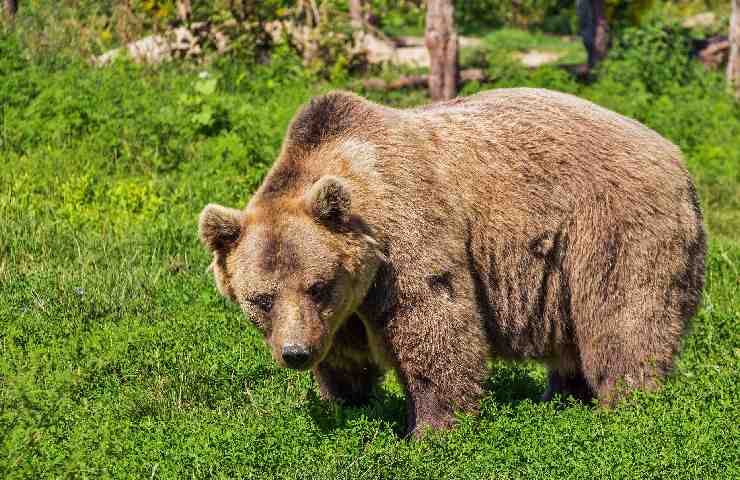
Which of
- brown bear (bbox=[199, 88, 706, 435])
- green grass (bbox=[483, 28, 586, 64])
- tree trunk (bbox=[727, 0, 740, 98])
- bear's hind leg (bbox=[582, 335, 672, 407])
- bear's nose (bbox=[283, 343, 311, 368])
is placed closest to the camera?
bear's nose (bbox=[283, 343, 311, 368])

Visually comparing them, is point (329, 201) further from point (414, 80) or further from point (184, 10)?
point (414, 80)

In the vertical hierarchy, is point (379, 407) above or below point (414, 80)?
above

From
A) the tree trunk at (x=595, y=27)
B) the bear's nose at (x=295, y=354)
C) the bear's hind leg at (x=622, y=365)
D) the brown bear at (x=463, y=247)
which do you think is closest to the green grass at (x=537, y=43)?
the tree trunk at (x=595, y=27)

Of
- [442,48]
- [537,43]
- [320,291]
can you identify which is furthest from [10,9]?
[537,43]

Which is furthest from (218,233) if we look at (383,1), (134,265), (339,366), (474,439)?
(383,1)

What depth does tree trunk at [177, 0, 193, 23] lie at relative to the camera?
541 inches

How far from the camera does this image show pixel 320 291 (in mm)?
5559

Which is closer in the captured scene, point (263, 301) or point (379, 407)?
point (263, 301)

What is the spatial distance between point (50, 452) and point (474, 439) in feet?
6.83

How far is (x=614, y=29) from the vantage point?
18.1 m

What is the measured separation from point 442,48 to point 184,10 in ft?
10.4

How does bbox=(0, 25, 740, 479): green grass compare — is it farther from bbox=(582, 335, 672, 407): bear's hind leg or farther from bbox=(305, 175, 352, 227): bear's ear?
bbox=(305, 175, 352, 227): bear's ear

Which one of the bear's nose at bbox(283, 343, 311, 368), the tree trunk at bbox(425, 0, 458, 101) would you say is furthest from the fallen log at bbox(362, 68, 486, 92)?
the bear's nose at bbox(283, 343, 311, 368)

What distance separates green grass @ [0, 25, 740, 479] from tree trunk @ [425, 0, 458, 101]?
187 cm
